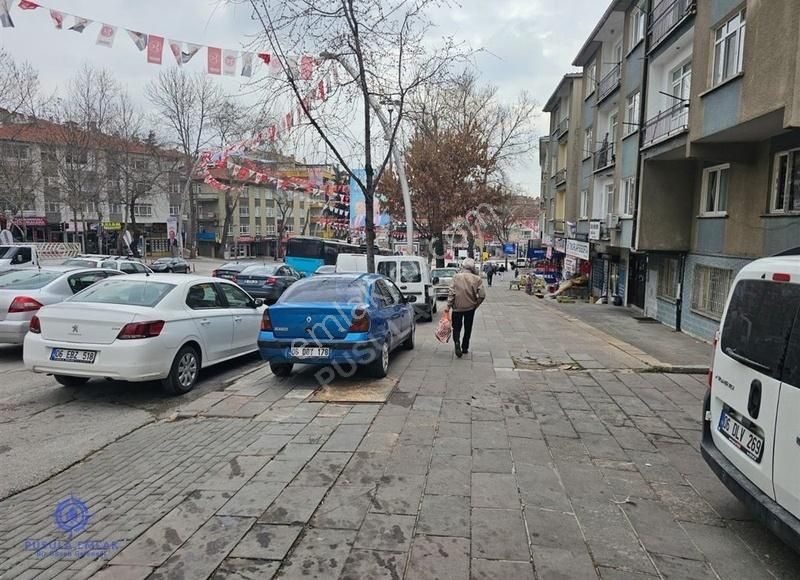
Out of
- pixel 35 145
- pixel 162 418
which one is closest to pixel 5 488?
pixel 162 418

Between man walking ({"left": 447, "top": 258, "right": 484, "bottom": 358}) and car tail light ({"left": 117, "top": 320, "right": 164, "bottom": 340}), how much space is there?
4553mm

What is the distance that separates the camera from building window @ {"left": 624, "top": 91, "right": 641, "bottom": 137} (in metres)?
17.2

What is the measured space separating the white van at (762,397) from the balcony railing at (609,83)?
1890cm

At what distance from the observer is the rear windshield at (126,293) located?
6441mm

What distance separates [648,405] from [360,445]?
3619 millimetres

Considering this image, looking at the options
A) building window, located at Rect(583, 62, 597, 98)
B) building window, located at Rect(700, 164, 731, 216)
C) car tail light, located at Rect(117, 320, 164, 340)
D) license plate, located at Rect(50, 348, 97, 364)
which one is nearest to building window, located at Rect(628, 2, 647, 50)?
building window, located at Rect(583, 62, 597, 98)

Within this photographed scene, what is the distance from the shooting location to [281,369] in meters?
7.25

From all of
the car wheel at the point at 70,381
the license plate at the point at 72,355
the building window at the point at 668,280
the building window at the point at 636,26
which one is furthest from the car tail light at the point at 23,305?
the building window at the point at 636,26

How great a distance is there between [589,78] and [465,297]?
20781 millimetres

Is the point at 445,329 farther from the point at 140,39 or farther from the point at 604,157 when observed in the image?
the point at 604,157

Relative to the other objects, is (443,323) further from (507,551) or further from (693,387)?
(507,551)

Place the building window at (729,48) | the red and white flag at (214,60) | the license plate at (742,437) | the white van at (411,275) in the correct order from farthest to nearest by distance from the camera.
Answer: the white van at (411,275) < the red and white flag at (214,60) < the building window at (729,48) < the license plate at (742,437)

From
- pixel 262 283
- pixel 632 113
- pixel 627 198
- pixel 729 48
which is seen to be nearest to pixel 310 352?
pixel 729 48

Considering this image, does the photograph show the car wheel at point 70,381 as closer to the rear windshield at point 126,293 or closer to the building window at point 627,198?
the rear windshield at point 126,293
